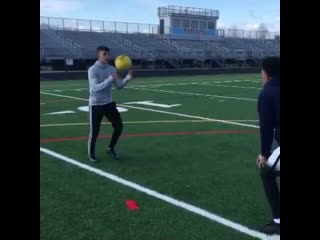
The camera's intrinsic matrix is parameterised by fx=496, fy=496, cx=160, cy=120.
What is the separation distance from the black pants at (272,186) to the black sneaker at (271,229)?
0.09 meters

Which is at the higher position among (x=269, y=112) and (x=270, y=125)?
(x=269, y=112)

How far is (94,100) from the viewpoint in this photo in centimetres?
865

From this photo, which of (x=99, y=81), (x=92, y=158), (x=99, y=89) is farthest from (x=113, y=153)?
(x=99, y=81)

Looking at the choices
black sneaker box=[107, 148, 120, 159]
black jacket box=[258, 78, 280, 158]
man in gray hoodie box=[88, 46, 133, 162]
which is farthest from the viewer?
black sneaker box=[107, 148, 120, 159]

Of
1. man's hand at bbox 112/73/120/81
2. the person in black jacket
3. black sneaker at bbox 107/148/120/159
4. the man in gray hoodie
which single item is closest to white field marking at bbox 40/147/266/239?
the person in black jacket

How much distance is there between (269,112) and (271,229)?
128 centimetres

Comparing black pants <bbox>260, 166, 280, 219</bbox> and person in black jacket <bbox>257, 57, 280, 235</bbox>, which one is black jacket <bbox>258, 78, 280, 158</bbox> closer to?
person in black jacket <bbox>257, 57, 280, 235</bbox>

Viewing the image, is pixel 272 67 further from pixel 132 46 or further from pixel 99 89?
pixel 132 46

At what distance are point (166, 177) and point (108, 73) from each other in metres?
2.23

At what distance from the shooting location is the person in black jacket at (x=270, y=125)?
502cm

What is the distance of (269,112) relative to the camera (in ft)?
16.5

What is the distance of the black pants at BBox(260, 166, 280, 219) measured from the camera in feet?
17.0
